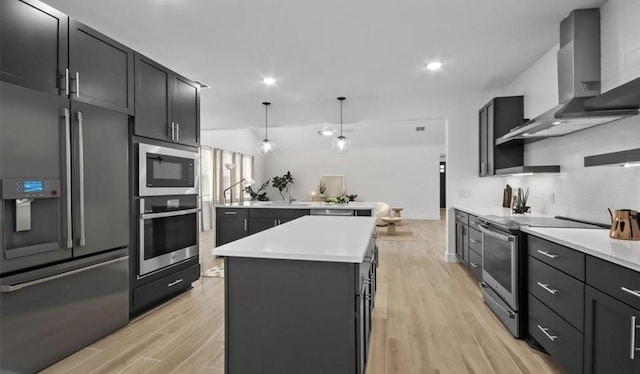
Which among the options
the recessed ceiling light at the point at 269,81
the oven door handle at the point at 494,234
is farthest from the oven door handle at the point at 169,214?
the oven door handle at the point at 494,234

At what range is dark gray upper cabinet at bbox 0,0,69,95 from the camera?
68.9 inches

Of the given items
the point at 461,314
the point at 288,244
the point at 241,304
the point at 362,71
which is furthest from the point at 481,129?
the point at 241,304

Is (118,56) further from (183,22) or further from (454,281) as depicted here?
(454,281)

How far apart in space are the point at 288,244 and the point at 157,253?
5.89 feet

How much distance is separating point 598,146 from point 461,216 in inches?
78.5

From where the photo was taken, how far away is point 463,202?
4770mm

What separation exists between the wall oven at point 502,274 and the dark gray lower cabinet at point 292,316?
5.04ft

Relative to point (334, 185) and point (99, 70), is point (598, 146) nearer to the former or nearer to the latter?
point (99, 70)

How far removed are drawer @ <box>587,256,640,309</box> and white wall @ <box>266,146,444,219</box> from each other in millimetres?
9533

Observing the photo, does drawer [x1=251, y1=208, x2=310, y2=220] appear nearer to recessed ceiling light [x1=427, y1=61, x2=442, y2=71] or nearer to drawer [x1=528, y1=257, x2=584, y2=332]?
recessed ceiling light [x1=427, y1=61, x2=442, y2=71]

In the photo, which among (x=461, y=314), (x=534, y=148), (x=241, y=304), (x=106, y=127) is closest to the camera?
(x=241, y=304)

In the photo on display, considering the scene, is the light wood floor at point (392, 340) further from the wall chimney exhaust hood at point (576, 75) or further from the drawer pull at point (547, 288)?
the wall chimney exhaust hood at point (576, 75)

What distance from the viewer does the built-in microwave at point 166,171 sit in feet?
9.00

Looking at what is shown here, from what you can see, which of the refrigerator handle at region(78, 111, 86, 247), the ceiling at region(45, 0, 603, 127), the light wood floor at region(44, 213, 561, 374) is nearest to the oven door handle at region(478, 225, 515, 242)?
the light wood floor at region(44, 213, 561, 374)
